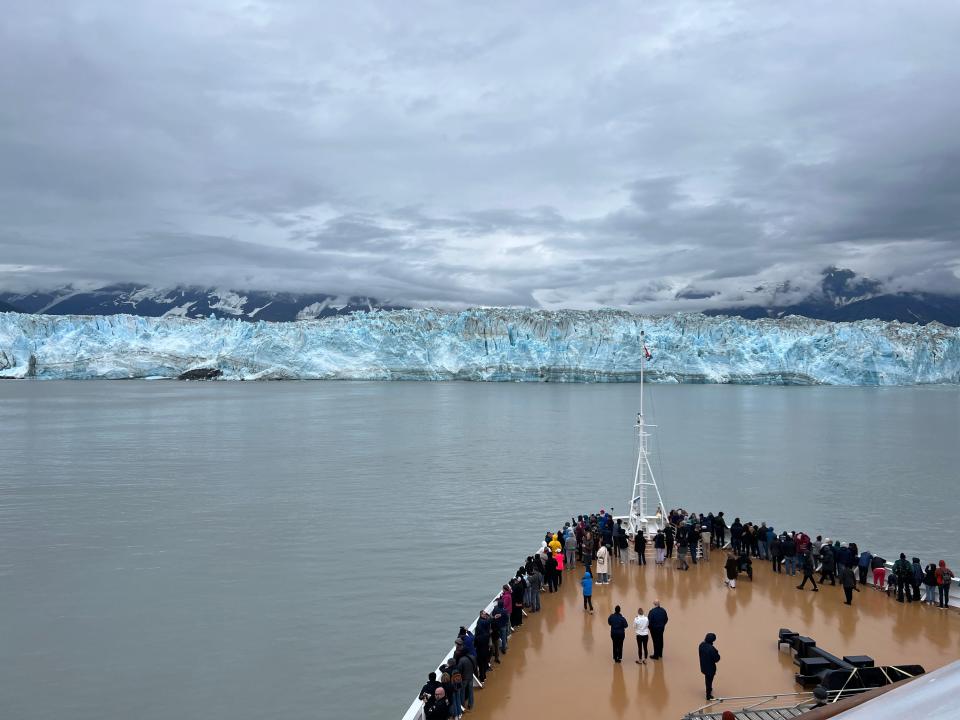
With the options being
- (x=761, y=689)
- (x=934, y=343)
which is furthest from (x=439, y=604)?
(x=934, y=343)

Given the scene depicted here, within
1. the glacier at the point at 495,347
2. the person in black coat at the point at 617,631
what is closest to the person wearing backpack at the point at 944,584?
the person in black coat at the point at 617,631

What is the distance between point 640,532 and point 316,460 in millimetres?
25961

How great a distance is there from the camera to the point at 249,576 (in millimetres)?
17859

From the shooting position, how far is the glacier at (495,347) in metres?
112

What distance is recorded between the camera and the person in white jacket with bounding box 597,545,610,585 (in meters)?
13.5

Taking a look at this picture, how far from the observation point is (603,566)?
536 inches

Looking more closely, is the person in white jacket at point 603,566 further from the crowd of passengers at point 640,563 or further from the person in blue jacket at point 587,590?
the person in blue jacket at point 587,590

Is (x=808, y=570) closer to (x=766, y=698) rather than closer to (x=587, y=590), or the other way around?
(x=587, y=590)

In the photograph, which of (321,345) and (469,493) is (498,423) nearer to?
(469,493)

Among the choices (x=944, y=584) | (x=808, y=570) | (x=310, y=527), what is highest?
(x=944, y=584)

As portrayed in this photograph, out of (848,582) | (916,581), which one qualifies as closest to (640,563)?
(848,582)

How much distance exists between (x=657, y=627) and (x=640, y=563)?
5.20 metres

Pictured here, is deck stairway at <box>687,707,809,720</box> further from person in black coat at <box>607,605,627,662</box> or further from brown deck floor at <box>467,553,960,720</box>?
person in black coat at <box>607,605,627,662</box>

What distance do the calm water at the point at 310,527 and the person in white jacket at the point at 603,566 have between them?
11.0 feet
